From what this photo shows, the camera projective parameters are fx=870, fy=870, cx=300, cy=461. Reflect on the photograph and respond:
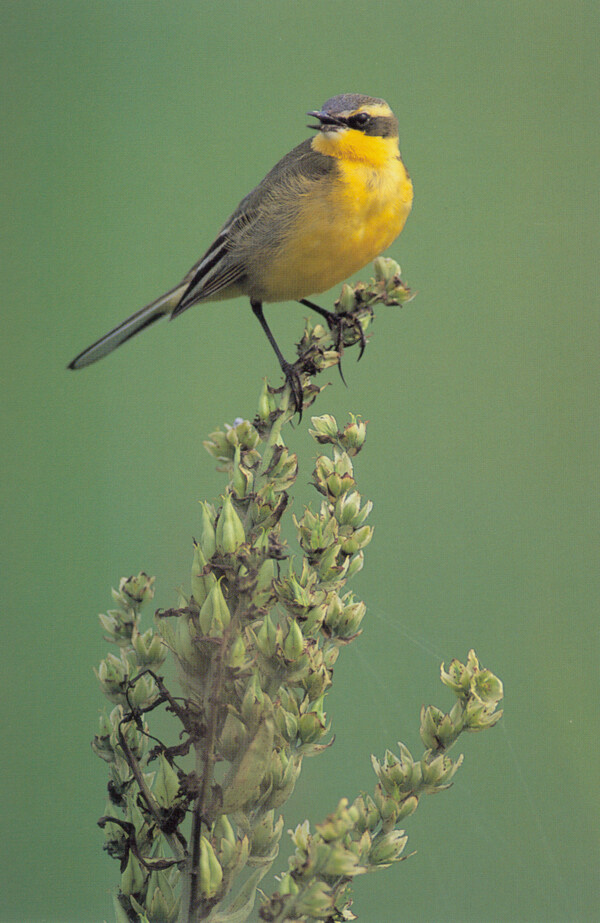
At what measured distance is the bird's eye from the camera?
3.70 ft

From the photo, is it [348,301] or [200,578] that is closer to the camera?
[200,578]

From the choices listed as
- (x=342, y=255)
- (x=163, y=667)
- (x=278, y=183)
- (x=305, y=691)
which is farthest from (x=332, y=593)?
(x=278, y=183)

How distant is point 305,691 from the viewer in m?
0.68

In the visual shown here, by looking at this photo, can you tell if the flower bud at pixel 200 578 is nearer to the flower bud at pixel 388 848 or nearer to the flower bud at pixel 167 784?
the flower bud at pixel 167 784

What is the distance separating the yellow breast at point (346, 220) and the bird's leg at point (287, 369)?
8cm

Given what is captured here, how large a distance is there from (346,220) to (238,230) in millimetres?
184

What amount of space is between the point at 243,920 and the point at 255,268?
0.82 m

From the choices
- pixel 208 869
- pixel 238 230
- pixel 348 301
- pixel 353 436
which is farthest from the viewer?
pixel 238 230

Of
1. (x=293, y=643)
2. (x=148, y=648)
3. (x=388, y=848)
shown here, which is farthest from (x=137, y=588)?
(x=388, y=848)

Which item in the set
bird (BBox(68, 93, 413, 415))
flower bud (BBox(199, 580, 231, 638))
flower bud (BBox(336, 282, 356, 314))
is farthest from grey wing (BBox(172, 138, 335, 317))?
flower bud (BBox(199, 580, 231, 638))

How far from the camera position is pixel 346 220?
1125 millimetres

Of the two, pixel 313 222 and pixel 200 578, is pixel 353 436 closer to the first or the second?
pixel 200 578

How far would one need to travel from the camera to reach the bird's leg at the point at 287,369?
809mm

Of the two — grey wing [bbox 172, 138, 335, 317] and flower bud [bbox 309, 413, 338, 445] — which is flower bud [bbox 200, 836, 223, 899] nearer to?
flower bud [bbox 309, 413, 338, 445]
